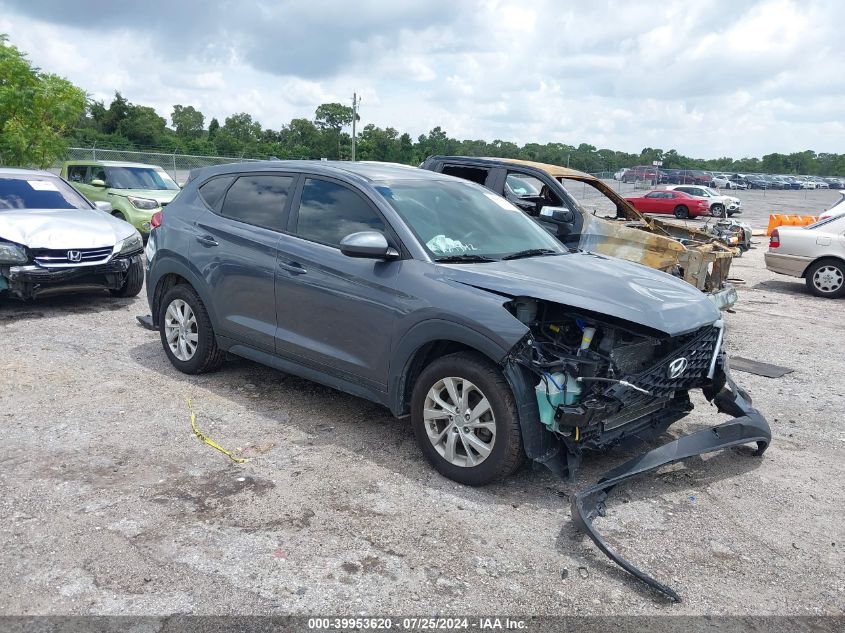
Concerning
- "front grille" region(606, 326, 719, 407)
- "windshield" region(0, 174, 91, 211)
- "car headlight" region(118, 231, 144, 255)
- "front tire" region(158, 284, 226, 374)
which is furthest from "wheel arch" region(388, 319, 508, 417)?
"windshield" region(0, 174, 91, 211)

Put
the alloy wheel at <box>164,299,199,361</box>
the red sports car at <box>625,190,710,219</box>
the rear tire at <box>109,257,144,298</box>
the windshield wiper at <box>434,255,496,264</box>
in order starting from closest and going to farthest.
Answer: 1. the windshield wiper at <box>434,255,496,264</box>
2. the alloy wheel at <box>164,299,199,361</box>
3. the rear tire at <box>109,257,144,298</box>
4. the red sports car at <box>625,190,710,219</box>

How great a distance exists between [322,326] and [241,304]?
908 millimetres

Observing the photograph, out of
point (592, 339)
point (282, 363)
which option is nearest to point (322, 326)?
point (282, 363)

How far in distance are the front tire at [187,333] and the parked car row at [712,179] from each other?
163ft

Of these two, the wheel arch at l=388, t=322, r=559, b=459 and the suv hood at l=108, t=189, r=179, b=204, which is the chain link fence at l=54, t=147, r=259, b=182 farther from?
the wheel arch at l=388, t=322, r=559, b=459

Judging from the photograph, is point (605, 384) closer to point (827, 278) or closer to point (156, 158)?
point (827, 278)

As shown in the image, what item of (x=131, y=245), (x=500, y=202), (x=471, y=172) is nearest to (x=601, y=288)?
(x=500, y=202)

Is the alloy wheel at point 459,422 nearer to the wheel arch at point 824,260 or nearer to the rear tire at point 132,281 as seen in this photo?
the rear tire at point 132,281

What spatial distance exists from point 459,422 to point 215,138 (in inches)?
2437

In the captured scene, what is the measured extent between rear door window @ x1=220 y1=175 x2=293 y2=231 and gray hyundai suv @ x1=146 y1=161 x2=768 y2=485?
1cm

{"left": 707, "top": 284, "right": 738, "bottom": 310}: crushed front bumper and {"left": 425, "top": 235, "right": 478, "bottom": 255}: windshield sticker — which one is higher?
{"left": 425, "top": 235, "right": 478, "bottom": 255}: windshield sticker

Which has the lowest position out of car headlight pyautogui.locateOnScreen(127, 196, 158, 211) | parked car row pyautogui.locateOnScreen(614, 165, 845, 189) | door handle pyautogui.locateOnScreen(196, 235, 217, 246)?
parked car row pyautogui.locateOnScreen(614, 165, 845, 189)

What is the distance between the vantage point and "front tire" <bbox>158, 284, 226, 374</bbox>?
584 cm

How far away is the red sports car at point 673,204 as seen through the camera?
32375 millimetres
